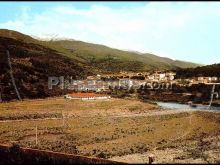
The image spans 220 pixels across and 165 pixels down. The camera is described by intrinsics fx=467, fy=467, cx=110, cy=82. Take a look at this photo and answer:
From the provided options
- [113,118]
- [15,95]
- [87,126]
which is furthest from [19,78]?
[87,126]

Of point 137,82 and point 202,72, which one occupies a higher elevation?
point 202,72

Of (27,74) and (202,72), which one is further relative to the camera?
(202,72)

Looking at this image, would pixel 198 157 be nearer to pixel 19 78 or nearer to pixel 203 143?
pixel 203 143

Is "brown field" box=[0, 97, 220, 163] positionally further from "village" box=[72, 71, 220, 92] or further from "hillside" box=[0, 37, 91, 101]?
"village" box=[72, 71, 220, 92]

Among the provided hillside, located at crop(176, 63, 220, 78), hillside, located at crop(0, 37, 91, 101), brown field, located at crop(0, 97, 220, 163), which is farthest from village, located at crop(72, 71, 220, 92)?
brown field, located at crop(0, 97, 220, 163)

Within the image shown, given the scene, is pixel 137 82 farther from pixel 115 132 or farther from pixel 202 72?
pixel 115 132

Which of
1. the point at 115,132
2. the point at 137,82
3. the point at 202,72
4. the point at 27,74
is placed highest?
the point at 202,72

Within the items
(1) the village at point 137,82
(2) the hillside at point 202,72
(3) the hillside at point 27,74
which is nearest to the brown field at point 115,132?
(3) the hillside at point 27,74

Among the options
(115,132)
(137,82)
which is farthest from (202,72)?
(115,132)
